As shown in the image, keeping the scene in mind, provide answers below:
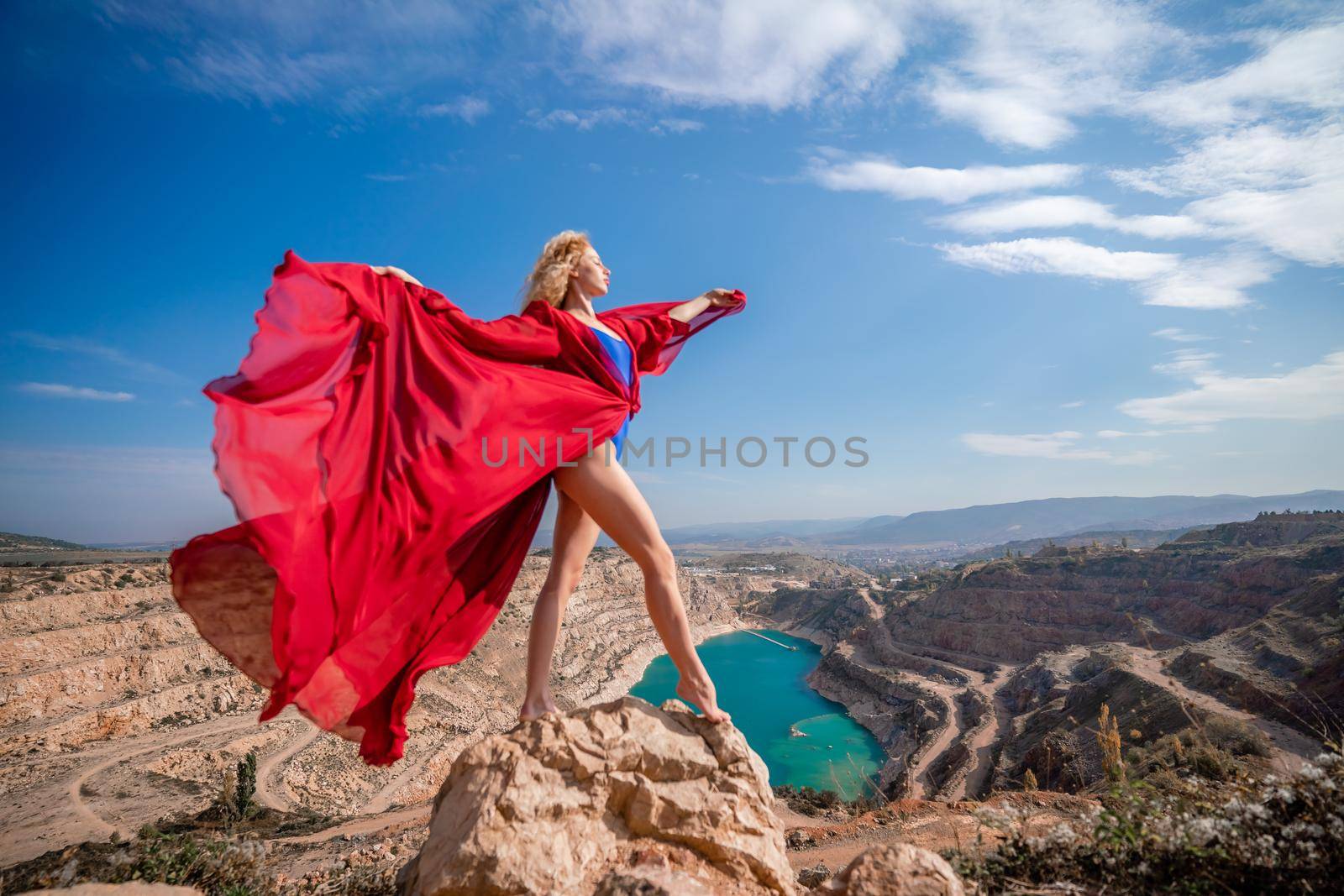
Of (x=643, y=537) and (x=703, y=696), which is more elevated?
(x=643, y=537)

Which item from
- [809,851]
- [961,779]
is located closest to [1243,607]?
[961,779]

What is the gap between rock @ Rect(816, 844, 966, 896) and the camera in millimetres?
2221

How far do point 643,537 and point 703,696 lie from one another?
2.48 feet

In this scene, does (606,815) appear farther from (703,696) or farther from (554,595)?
(554,595)

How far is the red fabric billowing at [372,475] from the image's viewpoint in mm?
2180

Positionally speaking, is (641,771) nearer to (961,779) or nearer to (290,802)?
(290,802)

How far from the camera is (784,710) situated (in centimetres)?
4278

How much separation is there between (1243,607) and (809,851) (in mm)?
37256

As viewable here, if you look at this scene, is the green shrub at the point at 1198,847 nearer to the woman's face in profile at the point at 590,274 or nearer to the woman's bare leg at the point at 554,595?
the woman's bare leg at the point at 554,595

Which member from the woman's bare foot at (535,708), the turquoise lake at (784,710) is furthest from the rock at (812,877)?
the turquoise lake at (784,710)

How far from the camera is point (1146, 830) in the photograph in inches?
93.8

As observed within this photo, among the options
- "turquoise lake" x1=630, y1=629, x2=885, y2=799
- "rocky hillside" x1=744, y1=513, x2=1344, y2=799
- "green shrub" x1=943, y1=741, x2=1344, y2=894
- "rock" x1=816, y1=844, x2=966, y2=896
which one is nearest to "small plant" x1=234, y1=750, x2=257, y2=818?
"turquoise lake" x1=630, y1=629, x2=885, y2=799

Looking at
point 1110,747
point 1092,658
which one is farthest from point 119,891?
point 1092,658

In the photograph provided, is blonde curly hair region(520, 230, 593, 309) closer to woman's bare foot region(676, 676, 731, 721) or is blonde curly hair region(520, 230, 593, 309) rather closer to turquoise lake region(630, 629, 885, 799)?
woman's bare foot region(676, 676, 731, 721)
